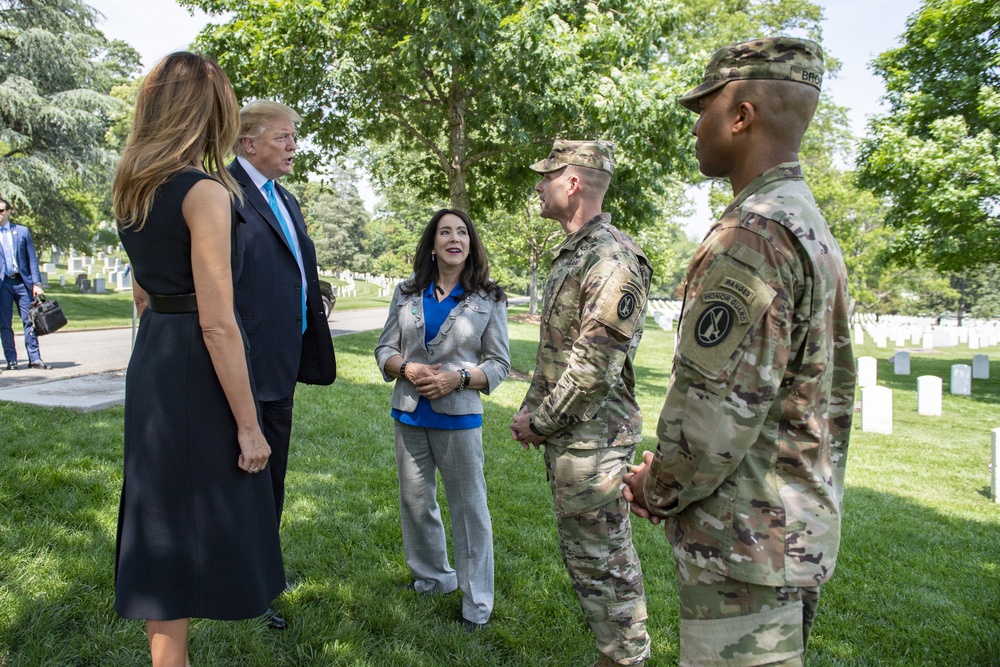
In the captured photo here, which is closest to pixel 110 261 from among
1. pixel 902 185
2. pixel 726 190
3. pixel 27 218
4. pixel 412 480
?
pixel 27 218

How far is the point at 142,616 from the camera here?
230 centimetres

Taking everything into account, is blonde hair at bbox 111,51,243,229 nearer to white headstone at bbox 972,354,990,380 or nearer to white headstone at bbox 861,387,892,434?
white headstone at bbox 861,387,892,434

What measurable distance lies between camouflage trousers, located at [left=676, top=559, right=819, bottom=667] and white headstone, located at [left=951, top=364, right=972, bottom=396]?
18.7m

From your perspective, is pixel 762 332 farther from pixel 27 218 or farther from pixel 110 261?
pixel 110 261

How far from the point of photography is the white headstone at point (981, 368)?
20.8 metres

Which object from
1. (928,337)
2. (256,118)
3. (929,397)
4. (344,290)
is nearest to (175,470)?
(256,118)

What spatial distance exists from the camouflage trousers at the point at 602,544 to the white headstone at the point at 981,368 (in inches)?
872

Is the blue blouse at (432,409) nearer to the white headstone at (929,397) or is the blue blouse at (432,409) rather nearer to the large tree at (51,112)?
the white headstone at (929,397)

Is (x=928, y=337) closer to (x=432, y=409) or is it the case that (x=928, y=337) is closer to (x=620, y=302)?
(x=432, y=409)

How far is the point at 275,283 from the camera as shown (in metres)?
3.36

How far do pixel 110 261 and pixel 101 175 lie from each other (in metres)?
24.0

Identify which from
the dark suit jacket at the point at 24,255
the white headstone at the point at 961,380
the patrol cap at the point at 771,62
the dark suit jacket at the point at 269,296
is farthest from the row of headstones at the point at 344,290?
the patrol cap at the point at 771,62

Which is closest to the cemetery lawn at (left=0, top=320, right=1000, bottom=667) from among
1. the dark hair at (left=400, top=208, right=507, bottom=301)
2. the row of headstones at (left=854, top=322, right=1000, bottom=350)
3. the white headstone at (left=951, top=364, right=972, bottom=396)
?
the dark hair at (left=400, top=208, right=507, bottom=301)

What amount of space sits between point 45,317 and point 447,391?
7895 millimetres
